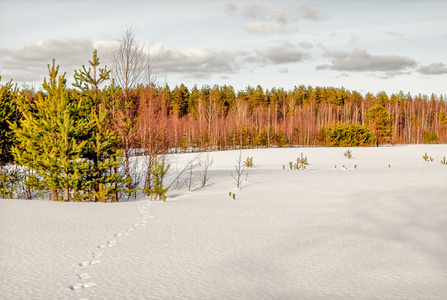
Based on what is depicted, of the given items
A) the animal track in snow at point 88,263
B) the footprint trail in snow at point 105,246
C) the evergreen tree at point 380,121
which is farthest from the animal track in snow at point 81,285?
the evergreen tree at point 380,121

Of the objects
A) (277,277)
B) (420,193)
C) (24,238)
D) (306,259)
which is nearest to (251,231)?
(306,259)

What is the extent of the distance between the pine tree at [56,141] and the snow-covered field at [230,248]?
89 centimetres

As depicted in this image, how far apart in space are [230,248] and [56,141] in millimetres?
6924

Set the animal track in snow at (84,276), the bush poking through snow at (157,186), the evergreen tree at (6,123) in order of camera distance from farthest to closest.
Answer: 1. the evergreen tree at (6,123)
2. the bush poking through snow at (157,186)
3. the animal track in snow at (84,276)

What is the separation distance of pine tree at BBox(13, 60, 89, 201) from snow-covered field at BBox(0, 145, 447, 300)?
893 millimetres

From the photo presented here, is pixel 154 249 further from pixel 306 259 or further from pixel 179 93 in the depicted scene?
pixel 179 93

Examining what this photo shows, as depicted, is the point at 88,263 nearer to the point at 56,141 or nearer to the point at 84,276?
the point at 84,276

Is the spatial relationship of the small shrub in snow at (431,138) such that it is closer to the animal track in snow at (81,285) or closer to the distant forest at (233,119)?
the distant forest at (233,119)

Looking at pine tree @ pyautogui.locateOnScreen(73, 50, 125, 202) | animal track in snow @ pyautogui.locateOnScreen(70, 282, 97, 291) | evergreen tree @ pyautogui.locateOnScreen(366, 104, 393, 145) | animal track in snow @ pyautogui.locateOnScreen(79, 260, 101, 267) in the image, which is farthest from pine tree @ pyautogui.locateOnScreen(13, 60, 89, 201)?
evergreen tree @ pyautogui.locateOnScreen(366, 104, 393, 145)

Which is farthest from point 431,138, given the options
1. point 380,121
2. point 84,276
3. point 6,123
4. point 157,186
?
point 84,276

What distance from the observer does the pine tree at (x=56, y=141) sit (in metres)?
10.4

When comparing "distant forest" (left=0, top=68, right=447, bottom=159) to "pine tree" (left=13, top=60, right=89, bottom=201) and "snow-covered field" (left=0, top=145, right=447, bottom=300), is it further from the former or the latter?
"snow-covered field" (left=0, top=145, right=447, bottom=300)

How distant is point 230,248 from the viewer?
20.9ft

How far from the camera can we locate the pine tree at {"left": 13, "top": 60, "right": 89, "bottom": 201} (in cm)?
1038
